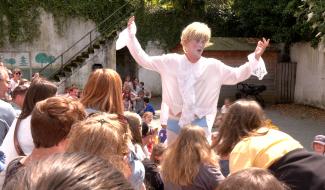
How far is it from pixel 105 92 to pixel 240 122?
4.02 feet

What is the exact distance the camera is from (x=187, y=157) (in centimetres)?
370

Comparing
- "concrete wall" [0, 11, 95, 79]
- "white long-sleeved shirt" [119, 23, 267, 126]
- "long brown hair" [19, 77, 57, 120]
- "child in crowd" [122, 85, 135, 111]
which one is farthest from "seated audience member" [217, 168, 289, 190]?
"concrete wall" [0, 11, 95, 79]

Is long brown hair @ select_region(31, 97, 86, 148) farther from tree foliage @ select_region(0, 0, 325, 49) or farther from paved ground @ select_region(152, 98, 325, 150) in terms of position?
tree foliage @ select_region(0, 0, 325, 49)

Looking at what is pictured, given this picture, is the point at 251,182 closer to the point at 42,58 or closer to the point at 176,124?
the point at 176,124

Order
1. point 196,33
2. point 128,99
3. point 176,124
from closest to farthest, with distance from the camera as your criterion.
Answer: point 196,33
point 176,124
point 128,99

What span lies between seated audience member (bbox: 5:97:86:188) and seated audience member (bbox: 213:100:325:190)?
106 centimetres

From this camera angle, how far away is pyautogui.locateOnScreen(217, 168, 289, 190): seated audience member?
1858 millimetres

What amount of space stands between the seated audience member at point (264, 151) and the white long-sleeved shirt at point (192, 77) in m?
1.02

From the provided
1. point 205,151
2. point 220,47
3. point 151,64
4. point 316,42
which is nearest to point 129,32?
point 151,64

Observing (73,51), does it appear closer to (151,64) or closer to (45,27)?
(45,27)

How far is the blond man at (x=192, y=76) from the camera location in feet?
14.6

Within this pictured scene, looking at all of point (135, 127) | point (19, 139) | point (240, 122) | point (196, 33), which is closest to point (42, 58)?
point (135, 127)

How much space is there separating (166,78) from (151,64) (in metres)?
0.20

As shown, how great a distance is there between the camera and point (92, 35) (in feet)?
76.3
